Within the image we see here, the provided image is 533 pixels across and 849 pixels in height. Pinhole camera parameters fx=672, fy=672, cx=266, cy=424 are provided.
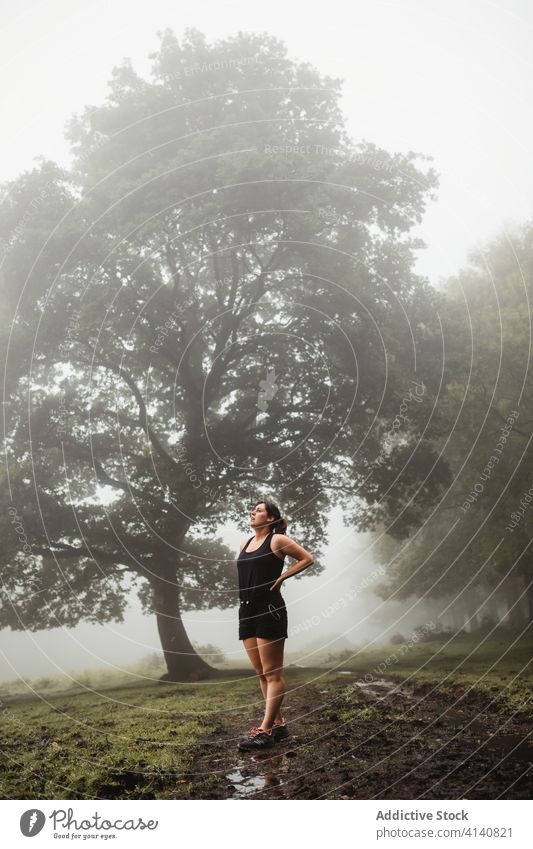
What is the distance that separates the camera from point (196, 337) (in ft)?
64.5

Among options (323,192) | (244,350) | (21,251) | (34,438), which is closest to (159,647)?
(34,438)

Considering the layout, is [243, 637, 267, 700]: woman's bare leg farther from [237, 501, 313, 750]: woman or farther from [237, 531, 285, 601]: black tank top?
[237, 531, 285, 601]: black tank top

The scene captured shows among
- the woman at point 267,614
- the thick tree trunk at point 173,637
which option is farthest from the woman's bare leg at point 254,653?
the thick tree trunk at point 173,637

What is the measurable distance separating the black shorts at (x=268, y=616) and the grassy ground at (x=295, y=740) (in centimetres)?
138

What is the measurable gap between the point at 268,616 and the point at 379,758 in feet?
7.18

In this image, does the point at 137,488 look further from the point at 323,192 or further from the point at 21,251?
the point at 323,192

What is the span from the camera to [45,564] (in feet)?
59.5

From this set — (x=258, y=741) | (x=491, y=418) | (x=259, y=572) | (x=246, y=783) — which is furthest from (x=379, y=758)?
(x=491, y=418)

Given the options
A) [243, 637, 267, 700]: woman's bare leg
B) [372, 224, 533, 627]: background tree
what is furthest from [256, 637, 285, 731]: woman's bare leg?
[372, 224, 533, 627]: background tree

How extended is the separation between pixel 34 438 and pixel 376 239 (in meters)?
11.2

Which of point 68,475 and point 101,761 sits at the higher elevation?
point 68,475
